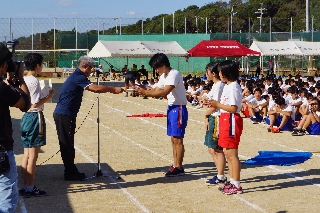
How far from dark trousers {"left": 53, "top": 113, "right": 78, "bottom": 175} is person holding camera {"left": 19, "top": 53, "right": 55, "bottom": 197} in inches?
30.7

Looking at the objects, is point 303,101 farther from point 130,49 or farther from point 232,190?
point 130,49

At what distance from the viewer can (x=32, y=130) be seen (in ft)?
29.2

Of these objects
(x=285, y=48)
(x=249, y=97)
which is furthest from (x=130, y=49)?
(x=249, y=97)

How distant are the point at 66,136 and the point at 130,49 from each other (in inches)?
1251

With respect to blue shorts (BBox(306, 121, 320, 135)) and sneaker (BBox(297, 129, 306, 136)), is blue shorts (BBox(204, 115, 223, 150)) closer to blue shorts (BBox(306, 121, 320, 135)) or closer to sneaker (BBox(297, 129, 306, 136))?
sneaker (BBox(297, 129, 306, 136))

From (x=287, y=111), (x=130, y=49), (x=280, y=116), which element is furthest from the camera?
(x=130, y=49)

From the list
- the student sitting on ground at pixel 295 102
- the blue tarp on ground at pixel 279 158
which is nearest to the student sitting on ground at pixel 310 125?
the student sitting on ground at pixel 295 102

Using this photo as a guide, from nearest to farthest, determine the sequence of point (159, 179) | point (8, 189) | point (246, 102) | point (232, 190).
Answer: point (8, 189) → point (232, 190) → point (159, 179) → point (246, 102)

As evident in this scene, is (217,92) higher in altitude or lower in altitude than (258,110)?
higher

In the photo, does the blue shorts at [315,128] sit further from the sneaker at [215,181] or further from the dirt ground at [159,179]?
the sneaker at [215,181]

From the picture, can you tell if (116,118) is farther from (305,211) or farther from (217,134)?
(305,211)

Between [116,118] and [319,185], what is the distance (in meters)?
11.1

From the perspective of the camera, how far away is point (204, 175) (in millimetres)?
10406

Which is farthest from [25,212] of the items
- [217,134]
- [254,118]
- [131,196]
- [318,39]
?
[318,39]
